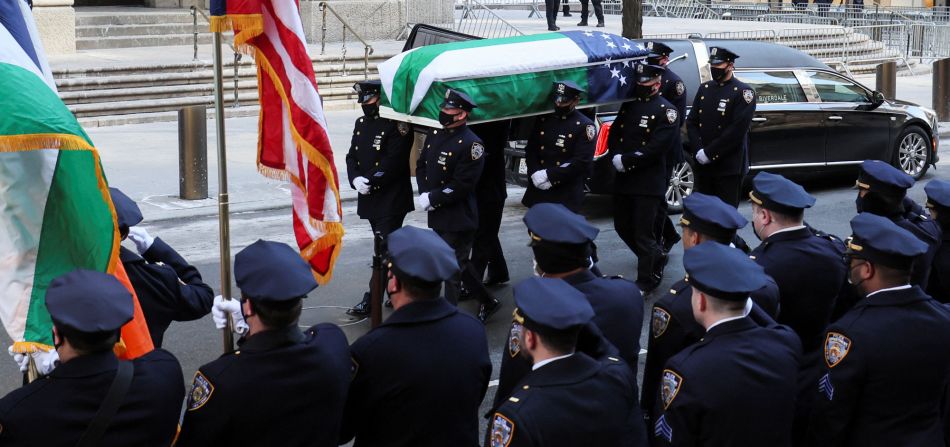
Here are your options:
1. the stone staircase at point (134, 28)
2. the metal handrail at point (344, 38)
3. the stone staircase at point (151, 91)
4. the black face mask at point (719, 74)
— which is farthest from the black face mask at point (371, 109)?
the stone staircase at point (134, 28)

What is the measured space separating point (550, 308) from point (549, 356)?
0.16 m

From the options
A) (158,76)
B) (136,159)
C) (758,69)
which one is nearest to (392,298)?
(758,69)

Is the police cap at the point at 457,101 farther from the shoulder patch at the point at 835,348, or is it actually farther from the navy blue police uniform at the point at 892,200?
the shoulder patch at the point at 835,348

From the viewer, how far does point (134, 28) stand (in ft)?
72.9

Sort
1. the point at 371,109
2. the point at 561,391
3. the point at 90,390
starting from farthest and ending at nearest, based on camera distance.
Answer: the point at 371,109
the point at 561,391
the point at 90,390

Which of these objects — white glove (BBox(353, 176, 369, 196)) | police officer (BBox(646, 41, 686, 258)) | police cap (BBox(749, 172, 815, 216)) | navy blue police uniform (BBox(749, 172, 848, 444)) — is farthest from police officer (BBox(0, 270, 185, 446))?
police officer (BBox(646, 41, 686, 258))

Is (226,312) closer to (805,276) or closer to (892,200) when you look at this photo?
(805,276)

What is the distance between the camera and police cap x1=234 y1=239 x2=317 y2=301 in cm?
415

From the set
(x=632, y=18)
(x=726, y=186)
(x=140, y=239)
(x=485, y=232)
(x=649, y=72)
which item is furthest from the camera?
(x=632, y=18)

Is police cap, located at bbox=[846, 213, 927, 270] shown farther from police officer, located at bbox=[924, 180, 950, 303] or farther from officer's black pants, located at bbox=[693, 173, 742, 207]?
officer's black pants, located at bbox=[693, 173, 742, 207]

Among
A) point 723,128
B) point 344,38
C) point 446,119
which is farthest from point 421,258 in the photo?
point 344,38

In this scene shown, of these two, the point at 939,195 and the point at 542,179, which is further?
the point at 542,179

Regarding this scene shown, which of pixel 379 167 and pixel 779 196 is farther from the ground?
pixel 779 196

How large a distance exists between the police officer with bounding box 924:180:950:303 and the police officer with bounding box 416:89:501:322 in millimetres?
3075
